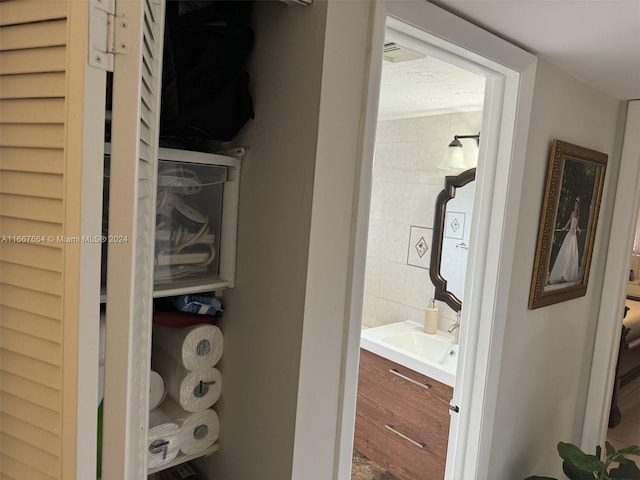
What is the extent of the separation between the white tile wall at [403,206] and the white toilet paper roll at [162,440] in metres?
1.85

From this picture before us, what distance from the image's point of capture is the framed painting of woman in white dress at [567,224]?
1559 millimetres

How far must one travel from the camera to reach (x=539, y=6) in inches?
40.9

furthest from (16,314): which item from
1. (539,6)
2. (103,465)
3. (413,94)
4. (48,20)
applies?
(413,94)

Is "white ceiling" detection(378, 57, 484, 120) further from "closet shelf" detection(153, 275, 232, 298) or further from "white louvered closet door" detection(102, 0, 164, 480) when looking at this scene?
"white louvered closet door" detection(102, 0, 164, 480)

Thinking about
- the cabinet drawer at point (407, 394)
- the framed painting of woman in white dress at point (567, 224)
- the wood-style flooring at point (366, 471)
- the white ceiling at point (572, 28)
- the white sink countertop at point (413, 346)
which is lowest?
the wood-style flooring at point (366, 471)

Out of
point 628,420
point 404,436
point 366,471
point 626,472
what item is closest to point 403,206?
point 404,436

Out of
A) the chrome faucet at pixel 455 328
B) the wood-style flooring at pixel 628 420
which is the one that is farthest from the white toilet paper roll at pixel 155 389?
the wood-style flooring at pixel 628 420

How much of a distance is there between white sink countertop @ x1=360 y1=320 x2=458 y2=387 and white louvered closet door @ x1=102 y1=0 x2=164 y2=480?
65.6 inches

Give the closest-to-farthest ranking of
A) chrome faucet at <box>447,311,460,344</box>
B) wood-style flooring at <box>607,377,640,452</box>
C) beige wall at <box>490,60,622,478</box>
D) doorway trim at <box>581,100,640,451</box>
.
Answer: beige wall at <box>490,60,622,478</box>, doorway trim at <box>581,100,640,451</box>, chrome faucet at <box>447,311,460,344</box>, wood-style flooring at <box>607,377,640,452</box>

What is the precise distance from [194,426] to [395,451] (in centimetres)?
154

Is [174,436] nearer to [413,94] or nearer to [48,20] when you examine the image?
[48,20]

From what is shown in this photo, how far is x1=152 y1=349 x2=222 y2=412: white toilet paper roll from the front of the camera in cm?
106

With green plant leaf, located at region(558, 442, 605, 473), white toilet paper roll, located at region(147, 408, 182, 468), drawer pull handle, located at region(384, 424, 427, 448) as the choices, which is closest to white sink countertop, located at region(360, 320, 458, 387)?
drawer pull handle, located at region(384, 424, 427, 448)

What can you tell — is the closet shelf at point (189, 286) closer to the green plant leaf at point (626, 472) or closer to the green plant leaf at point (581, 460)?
the green plant leaf at point (581, 460)
